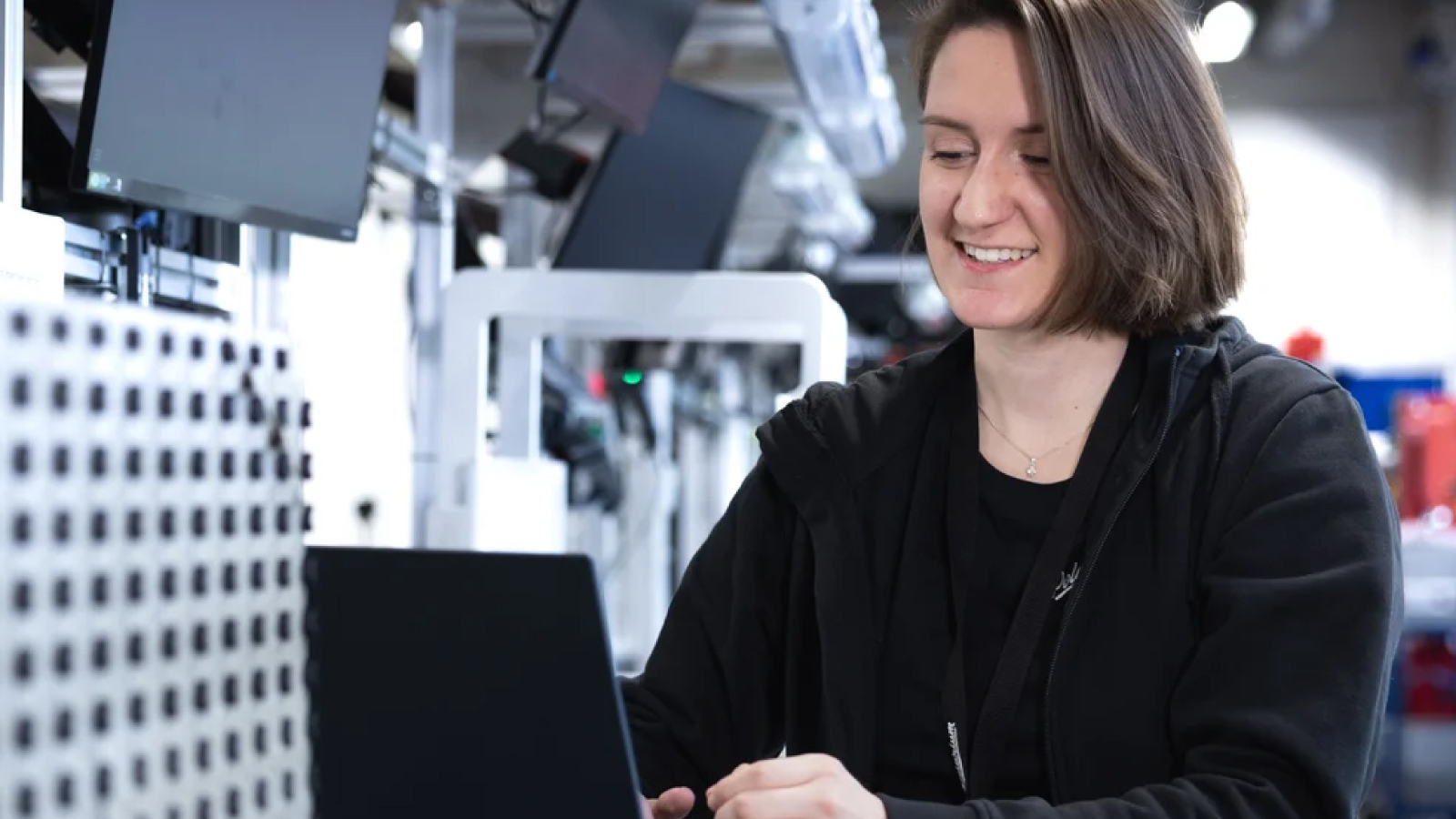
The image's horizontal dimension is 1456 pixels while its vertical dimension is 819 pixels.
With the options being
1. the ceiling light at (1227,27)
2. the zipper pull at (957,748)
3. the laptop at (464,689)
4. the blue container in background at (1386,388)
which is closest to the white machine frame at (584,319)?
the zipper pull at (957,748)

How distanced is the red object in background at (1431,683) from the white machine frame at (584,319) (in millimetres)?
3370

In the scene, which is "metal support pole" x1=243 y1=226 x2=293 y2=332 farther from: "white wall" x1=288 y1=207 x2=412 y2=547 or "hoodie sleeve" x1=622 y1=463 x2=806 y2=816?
"white wall" x1=288 y1=207 x2=412 y2=547

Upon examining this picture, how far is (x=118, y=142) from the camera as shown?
135cm

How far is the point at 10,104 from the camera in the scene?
54.4 inches

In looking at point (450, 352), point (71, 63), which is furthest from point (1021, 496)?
point (71, 63)

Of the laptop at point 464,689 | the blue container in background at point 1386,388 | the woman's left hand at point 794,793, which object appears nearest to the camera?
the laptop at point 464,689

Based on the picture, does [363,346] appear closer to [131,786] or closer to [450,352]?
[450,352]

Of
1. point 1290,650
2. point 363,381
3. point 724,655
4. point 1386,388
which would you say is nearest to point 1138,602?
point 1290,650

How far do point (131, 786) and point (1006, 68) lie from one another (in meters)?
0.85

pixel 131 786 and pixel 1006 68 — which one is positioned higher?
pixel 1006 68

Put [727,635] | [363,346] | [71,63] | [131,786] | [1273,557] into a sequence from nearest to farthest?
[131,786] < [1273,557] < [727,635] < [71,63] < [363,346]

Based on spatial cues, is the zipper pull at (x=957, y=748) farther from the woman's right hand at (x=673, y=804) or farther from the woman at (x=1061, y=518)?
the woman's right hand at (x=673, y=804)

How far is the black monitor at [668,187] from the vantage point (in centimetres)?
279

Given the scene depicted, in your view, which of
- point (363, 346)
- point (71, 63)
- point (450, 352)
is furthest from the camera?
point (363, 346)
